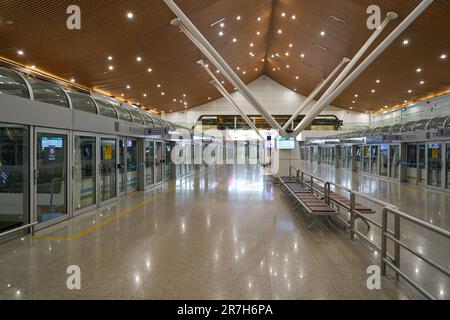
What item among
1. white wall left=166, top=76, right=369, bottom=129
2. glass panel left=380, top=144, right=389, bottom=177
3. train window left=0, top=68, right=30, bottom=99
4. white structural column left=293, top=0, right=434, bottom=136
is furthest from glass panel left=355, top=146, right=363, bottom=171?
train window left=0, top=68, right=30, bottom=99

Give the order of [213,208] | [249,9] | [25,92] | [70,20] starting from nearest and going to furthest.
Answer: [25,92]
[213,208]
[70,20]
[249,9]

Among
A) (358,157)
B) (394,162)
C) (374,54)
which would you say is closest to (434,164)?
(394,162)

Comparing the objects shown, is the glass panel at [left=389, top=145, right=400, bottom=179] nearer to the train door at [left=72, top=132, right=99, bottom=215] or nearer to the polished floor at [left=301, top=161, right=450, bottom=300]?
the polished floor at [left=301, top=161, right=450, bottom=300]

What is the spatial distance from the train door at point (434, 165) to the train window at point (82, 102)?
43.4 feet

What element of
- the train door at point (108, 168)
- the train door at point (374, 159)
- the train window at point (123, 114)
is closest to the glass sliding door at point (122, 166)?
the train door at point (108, 168)

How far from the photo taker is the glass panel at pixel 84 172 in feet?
22.5

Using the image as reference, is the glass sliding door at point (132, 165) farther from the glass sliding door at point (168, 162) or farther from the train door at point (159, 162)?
the glass sliding door at point (168, 162)

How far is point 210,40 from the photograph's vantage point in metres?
15.5

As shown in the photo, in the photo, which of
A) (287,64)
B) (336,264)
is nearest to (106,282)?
(336,264)

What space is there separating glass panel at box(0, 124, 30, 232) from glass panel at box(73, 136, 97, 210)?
1371 millimetres

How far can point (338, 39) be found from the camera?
14.8 meters
